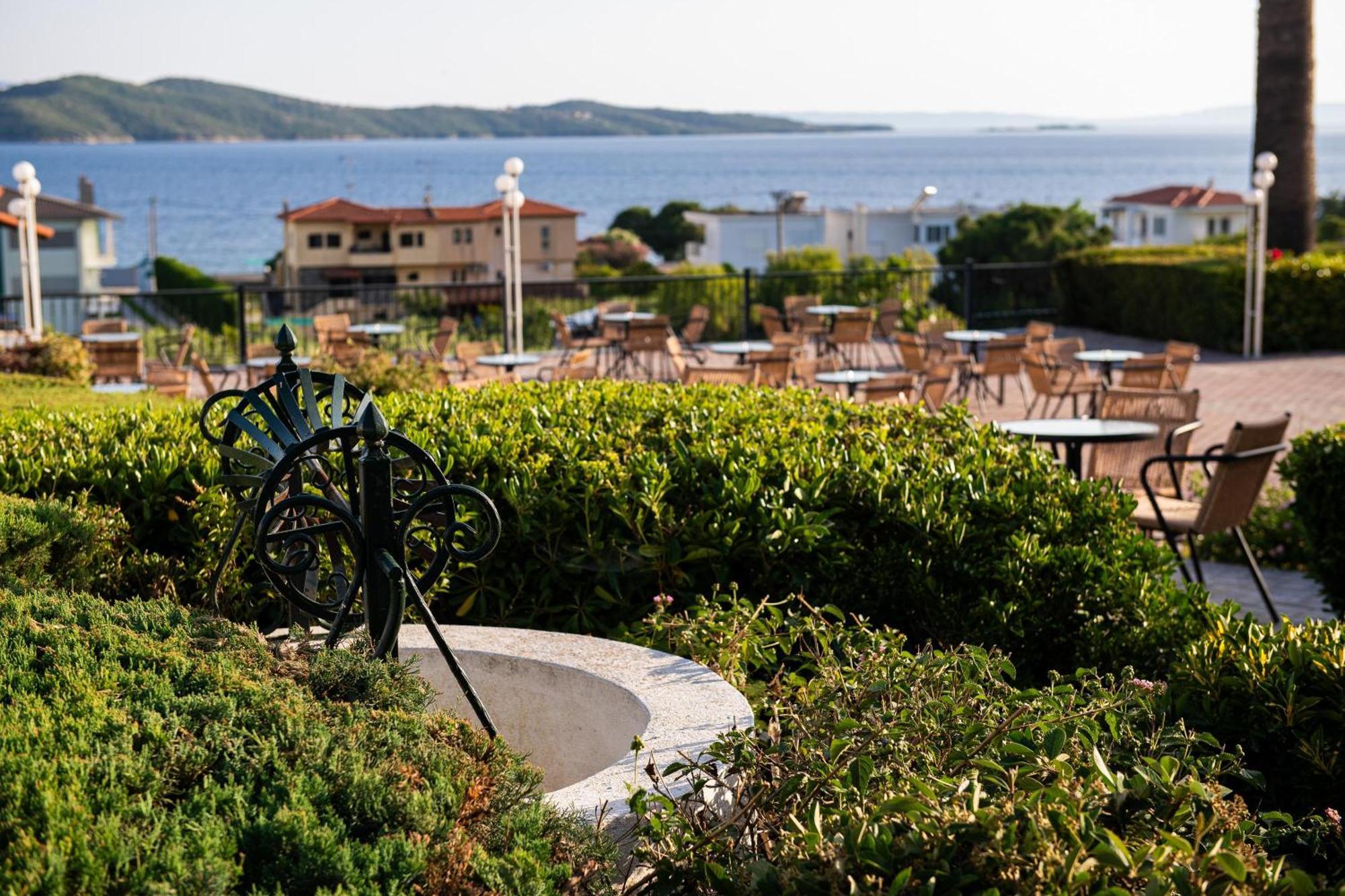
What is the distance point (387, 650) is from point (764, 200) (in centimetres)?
14066

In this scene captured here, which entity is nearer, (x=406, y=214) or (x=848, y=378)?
(x=848, y=378)

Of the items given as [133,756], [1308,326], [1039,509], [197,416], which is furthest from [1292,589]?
[1308,326]

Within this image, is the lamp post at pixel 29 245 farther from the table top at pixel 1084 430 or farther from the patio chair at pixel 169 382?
the table top at pixel 1084 430

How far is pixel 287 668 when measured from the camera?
254 centimetres

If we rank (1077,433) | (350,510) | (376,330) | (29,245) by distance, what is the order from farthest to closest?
(376,330), (29,245), (1077,433), (350,510)

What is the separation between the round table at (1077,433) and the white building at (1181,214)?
1456 inches

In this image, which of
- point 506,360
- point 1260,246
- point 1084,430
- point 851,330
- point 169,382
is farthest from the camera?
point 1260,246

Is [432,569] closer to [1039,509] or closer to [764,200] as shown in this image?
[1039,509]

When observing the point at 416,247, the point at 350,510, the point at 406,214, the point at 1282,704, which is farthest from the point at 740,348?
the point at 416,247

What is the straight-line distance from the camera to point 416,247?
5841 cm

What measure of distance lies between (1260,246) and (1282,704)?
1553 cm

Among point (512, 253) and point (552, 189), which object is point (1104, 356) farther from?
point (552, 189)

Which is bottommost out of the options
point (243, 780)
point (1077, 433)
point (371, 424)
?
point (1077, 433)

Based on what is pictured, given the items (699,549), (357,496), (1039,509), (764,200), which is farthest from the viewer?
(764,200)
